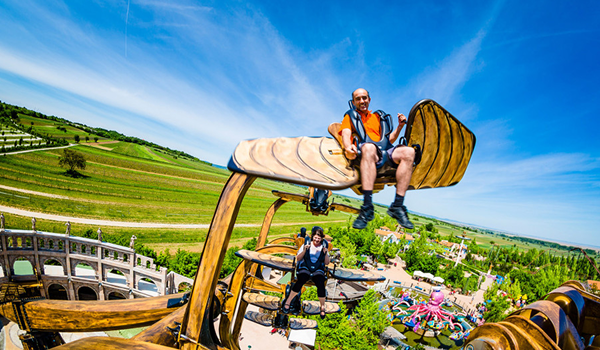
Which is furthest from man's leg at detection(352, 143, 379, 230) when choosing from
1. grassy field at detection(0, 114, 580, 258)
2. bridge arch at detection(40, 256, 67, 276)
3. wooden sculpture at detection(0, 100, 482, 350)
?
grassy field at detection(0, 114, 580, 258)

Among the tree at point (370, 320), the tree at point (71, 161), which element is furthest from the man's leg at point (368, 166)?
the tree at point (71, 161)

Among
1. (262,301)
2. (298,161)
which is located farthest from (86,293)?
(298,161)

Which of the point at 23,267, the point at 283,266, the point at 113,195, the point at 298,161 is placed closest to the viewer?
Result: the point at 298,161

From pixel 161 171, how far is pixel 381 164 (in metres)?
99.0

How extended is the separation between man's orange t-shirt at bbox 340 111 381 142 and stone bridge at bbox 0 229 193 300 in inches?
719

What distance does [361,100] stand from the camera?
2.19 m

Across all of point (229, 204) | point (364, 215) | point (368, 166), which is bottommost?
point (229, 204)

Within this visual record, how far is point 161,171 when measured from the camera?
278 ft

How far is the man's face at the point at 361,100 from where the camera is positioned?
220 centimetres

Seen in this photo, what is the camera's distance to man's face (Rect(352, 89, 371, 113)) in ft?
7.22

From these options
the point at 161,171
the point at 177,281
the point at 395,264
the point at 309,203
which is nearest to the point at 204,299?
the point at 309,203

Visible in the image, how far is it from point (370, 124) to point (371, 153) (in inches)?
17.4

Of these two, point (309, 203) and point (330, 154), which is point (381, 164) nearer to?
point (330, 154)

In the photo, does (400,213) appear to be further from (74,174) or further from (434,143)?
(74,174)
